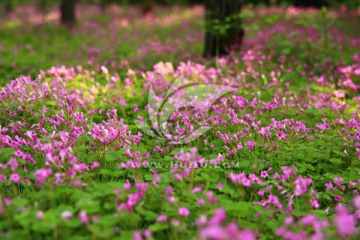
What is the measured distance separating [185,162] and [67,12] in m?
16.2

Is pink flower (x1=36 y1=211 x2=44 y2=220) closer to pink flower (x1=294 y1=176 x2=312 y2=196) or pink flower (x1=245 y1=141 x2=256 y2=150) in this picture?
pink flower (x1=294 y1=176 x2=312 y2=196)

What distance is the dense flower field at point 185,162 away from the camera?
124 inches

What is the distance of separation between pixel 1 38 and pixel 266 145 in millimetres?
13208

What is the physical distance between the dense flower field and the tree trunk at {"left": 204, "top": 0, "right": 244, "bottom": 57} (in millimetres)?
1458

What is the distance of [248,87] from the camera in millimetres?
7289

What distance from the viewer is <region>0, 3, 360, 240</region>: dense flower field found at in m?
3.15

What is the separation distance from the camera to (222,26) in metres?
9.31

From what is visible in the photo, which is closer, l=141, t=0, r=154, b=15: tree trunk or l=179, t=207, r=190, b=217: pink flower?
l=179, t=207, r=190, b=217: pink flower

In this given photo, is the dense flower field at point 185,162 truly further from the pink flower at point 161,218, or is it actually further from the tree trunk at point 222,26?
the tree trunk at point 222,26

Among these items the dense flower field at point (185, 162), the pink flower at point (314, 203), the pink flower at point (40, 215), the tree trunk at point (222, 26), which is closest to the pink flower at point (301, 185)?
the dense flower field at point (185, 162)

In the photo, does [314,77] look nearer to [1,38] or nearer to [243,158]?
[243,158]

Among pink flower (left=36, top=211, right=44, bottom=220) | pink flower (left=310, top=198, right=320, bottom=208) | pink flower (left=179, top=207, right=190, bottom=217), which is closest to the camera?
pink flower (left=36, top=211, right=44, bottom=220)

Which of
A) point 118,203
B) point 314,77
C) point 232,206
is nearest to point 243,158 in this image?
point 232,206

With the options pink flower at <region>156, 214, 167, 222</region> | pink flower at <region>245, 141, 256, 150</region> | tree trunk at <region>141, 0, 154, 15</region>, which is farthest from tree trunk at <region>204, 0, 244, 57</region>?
tree trunk at <region>141, 0, 154, 15</region>
